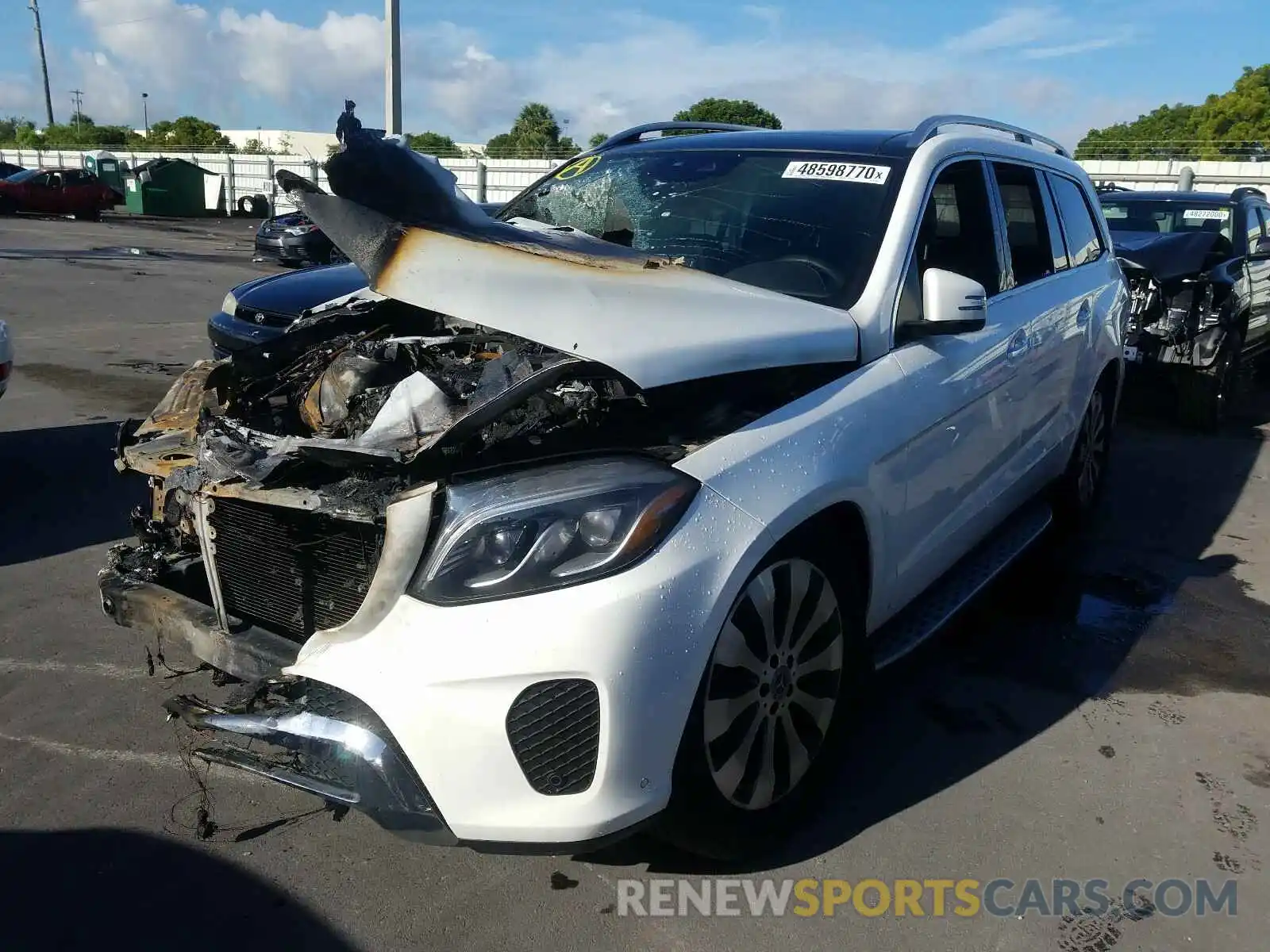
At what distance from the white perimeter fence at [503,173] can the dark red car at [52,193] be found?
17.2 ft

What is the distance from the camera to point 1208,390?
8195 millimetres

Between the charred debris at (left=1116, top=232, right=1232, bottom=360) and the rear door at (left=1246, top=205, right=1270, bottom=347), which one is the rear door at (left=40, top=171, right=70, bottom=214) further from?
the rear door at (left=1246, top=205, right=1270, bottom=347)

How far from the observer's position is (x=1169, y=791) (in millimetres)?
3244

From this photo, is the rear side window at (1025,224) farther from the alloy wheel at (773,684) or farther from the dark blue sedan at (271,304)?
the dark blue sedan at (271,304)

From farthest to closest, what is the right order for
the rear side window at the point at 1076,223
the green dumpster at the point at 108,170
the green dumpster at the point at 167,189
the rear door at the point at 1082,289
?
the green dumpster at the point at 108,170 → the green dumpster at the point at 167,189 → the rear side window at the point at 1076,223 → the rear door at the point at 1082,289

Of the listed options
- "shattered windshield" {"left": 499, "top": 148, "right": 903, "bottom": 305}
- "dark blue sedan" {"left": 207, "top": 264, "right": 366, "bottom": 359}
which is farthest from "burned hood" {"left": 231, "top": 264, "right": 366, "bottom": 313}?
"shattered windshield" {"left": 499, "top": 148, "right": 903, "bottom": 305}

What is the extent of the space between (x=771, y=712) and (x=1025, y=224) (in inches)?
109

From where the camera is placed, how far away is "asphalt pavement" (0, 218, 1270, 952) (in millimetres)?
2537

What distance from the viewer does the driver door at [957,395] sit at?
3.25 m

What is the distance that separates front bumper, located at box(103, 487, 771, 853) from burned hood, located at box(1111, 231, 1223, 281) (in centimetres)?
734

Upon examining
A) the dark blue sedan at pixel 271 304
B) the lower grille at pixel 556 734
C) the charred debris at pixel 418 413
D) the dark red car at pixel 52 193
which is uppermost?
the charred debris at pixel 418 413

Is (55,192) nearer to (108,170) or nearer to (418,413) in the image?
(108,170)

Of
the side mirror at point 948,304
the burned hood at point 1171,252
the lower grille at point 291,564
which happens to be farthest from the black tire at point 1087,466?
the lower grille at point 291,564

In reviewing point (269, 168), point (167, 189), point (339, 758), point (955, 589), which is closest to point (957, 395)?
point (955, 589)
